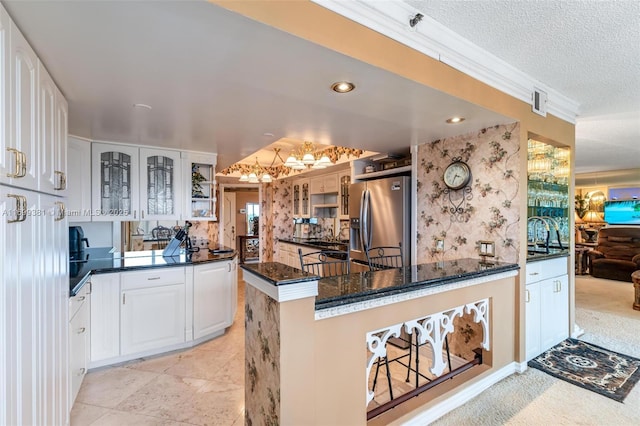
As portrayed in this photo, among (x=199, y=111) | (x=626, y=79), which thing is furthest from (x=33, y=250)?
(x=626, y=79)

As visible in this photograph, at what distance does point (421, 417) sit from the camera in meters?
1.81

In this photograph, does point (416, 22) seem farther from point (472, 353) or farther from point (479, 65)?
point (472, 353)

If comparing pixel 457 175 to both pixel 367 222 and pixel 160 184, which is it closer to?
pixel 367 222

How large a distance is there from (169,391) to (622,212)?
1029 centimetres

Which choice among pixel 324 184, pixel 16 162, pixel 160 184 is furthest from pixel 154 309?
pixel 324 184

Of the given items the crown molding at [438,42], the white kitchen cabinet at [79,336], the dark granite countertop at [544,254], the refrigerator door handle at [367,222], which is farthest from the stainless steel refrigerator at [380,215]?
the white kitchen cabinet at [79,336]

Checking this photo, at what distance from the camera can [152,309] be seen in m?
2.77

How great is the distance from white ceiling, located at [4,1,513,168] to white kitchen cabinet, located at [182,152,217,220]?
0.70m

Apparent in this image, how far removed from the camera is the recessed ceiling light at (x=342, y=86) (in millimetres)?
1651

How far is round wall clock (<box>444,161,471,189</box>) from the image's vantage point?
107 inches

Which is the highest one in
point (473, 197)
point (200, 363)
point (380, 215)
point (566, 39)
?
point (566, 39)

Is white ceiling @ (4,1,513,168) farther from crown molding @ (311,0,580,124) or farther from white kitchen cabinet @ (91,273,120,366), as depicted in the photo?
white kitchen cabinet @ (91,273,120,366)

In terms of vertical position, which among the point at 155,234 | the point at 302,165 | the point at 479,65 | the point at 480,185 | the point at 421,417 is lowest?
the point at 421,417

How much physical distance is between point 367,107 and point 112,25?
1448mm
